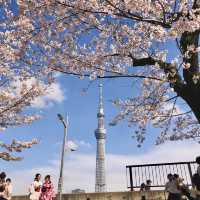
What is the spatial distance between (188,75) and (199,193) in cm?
296

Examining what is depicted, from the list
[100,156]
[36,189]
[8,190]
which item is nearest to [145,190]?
[36,189]

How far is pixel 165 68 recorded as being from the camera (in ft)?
28.3

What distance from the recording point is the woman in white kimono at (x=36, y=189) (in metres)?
11.8

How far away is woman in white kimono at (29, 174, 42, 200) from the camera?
1177 centimetres

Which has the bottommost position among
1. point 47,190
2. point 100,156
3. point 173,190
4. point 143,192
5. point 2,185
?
point 173,190

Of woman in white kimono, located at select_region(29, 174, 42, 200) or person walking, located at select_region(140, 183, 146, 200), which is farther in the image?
person walking, located at select_region(140, 183, 146, 200)

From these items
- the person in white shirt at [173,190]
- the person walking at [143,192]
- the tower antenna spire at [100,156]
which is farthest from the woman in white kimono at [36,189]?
the tower antenna spire at [100,156]

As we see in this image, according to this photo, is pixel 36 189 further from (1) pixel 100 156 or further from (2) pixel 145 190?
(1) pixel 100 156

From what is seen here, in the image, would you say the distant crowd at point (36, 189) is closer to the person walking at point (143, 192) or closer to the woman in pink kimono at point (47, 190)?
the woman in pink kimono at point (47, 190)

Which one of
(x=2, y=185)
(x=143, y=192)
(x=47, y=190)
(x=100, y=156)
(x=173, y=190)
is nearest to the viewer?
(x=2, y=185)

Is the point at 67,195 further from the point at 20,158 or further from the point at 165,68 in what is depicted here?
the point at 165,68

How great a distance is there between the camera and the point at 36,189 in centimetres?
1181

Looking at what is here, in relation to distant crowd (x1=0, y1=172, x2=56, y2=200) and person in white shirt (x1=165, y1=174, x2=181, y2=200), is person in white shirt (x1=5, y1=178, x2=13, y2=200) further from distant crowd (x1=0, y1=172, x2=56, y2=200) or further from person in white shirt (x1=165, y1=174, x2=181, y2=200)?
person in white shirt (x1=165, y1=174, x2=181, y2=200)

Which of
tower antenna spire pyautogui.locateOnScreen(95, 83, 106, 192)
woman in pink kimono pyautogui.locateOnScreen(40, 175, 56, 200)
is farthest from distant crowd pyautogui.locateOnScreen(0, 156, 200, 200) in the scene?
tower antenna spire pyautogui.locateOnScreen(95, 83, 106, 192)
